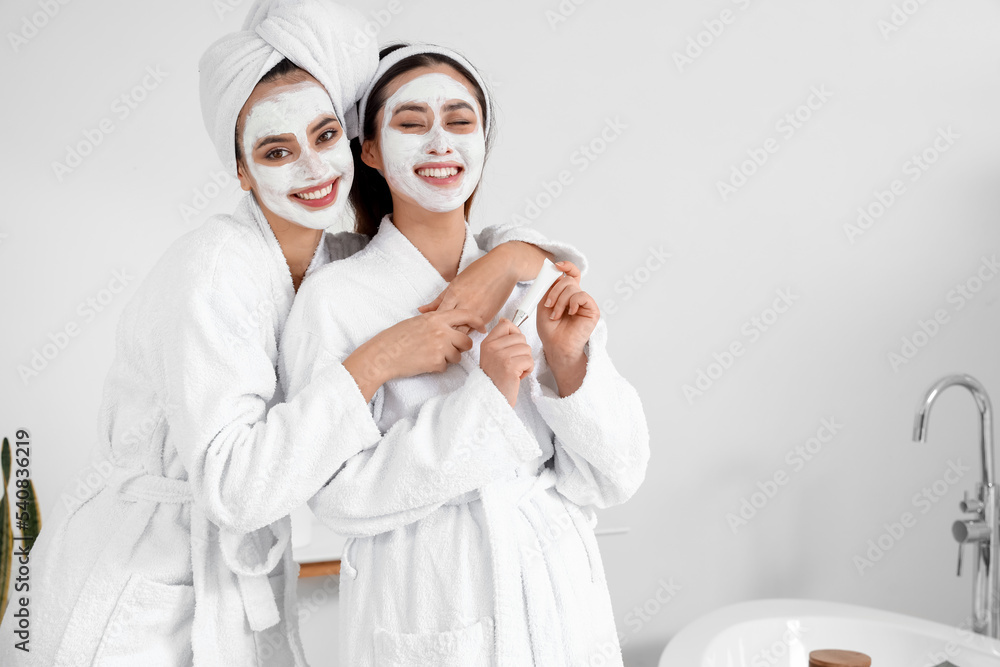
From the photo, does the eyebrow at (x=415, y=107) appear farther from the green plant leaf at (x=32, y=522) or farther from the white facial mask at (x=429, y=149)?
the green plant leaf at (x=32, y=522)

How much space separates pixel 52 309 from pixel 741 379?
1.45 meters

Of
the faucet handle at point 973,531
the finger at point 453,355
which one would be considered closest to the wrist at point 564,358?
the finger at point 453,355

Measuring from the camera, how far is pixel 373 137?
1011 mm

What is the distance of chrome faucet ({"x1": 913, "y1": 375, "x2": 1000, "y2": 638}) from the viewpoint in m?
1.83

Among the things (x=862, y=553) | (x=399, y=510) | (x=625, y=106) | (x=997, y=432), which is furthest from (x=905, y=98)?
(x=399, y=510)

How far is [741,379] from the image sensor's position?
2.02 metres

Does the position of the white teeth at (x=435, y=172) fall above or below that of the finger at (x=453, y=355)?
above

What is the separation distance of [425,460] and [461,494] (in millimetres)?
69

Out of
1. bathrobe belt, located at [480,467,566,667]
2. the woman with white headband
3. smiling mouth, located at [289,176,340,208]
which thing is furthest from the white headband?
bathrobe belt, located at [480,467,566,667]

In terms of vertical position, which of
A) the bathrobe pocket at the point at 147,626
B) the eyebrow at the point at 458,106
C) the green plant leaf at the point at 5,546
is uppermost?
the eyebrow at the point at 458,106

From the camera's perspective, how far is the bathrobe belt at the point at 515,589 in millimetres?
875

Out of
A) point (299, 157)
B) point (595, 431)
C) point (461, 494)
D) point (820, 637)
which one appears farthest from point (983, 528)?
point (299, 157)

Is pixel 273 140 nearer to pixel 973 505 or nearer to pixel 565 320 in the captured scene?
pixel 565 320

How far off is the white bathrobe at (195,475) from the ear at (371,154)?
125 millimetres
